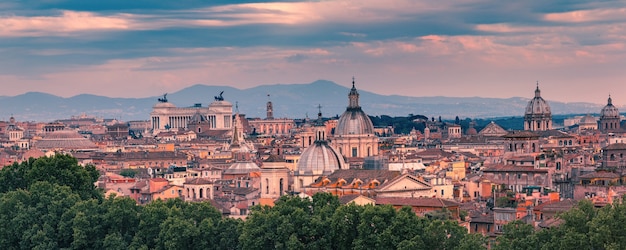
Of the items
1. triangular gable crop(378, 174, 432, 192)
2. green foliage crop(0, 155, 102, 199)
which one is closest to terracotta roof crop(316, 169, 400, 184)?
triangular gable crop(378, 174, 432, 192)

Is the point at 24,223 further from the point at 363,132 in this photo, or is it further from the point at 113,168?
the point at 113,168

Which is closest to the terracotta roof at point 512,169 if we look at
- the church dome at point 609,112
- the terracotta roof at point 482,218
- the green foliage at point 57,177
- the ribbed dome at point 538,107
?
the terracotta roof at point 482,218

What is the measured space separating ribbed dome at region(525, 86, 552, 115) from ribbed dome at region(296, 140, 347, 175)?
242 ft

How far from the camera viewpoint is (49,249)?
2280 inches

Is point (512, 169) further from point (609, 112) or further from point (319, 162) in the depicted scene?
point (609, 112)

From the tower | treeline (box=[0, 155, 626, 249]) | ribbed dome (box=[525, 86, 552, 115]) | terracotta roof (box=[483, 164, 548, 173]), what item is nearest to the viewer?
treeline (box=[0, 155, 626, 249])

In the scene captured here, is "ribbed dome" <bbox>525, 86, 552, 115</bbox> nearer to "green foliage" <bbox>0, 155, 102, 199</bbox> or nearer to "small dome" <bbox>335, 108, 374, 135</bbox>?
"small dome" <bbox>335, 108, 374, 135</bbox>

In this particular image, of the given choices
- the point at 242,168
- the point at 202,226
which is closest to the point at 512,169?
the point at 242,168

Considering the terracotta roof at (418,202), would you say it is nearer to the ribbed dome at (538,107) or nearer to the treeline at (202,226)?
the treeline at (202,226)

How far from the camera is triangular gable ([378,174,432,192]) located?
7731 centimetres

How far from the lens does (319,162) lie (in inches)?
3423

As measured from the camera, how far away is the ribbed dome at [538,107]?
15900cm

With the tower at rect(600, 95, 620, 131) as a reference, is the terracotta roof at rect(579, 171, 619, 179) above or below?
below

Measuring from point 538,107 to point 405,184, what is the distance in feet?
272
